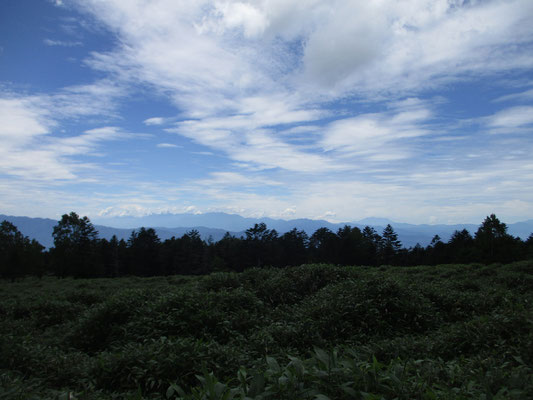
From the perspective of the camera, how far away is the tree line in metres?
33.6

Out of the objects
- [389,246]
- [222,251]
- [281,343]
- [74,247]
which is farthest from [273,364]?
[222,251]

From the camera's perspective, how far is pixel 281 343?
6.47 m

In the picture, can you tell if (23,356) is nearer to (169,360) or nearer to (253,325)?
(169,360)

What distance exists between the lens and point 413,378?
10.9 ft

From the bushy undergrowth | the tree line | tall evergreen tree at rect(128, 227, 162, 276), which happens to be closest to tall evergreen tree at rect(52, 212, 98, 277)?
the tree line

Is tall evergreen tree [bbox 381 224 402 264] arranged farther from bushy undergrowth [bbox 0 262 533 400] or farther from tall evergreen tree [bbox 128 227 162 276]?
bushy undergrowth [bbox 0 262 533 400]

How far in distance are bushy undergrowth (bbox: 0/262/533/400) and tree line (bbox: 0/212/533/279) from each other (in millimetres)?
26452

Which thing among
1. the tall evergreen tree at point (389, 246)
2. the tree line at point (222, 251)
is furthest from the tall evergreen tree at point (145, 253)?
the tall evergreen tree at point (389, 246)

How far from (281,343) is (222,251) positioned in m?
46.3

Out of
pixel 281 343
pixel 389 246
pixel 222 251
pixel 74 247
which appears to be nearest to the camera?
pixel 281 343

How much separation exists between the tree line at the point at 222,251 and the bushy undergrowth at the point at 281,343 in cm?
2645

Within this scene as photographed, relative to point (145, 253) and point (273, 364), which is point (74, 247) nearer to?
point (145, 253)

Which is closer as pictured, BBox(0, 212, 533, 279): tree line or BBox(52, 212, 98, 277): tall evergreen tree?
BBox(0, 212, 533, 279): tree line

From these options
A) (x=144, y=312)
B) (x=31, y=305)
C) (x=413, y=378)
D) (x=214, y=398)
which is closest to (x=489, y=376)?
(x=413, y=378)
